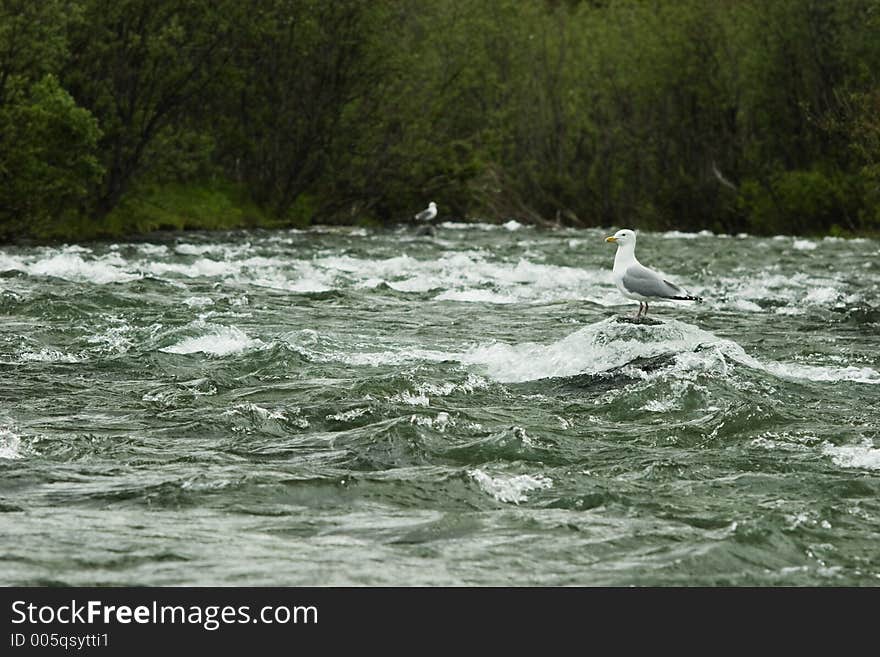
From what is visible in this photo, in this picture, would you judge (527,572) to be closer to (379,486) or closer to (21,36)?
(379,486)

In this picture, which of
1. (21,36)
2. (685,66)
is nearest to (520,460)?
(21,36)

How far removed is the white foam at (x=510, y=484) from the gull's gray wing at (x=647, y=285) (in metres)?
5.37

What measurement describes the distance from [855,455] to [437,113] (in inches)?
1581

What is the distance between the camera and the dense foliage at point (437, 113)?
31.8 m

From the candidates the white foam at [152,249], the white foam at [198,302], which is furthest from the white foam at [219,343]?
the white foam at [152,249]

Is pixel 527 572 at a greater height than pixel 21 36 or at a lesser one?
lesser

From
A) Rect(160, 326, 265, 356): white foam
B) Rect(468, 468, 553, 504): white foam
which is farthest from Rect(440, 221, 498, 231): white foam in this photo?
Rect(468, 468, 553, 504): white foam

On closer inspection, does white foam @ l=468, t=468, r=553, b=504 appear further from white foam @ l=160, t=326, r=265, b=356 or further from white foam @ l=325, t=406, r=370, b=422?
white foam @ l=160, t=326, r=265, b=356

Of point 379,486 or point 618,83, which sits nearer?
point 379,486

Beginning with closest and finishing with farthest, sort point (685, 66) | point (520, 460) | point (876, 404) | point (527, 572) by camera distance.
→ 1. point (527, 572)
2. point (520, 460)
3. point (876, 404)
4. point (685, 66)

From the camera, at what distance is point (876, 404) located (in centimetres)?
1162

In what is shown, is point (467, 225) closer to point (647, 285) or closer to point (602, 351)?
point (647, 285)

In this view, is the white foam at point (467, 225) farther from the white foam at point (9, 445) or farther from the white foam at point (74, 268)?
the white foam at point (9, 445)
